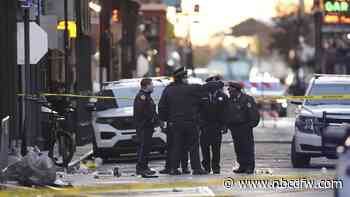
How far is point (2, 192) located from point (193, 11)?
57.0 feet

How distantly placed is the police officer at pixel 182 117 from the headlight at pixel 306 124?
2314mm

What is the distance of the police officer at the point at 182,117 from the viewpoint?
55.1 feet

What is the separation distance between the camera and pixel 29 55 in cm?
1712

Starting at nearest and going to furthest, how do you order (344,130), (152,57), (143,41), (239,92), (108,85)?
(344,130) → (239,92) → (108,85) → (143,41) → (152,57)

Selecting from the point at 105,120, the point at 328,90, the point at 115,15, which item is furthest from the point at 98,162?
the point at 115,15

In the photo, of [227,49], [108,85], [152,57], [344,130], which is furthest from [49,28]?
[227,49]

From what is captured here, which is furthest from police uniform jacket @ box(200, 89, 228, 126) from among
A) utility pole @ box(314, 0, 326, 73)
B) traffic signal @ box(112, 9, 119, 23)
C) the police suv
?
utility pole @ box(314, 0, 326, 73)

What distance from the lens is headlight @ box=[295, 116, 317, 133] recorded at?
17922 millimetres

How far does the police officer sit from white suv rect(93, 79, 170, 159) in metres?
3.83

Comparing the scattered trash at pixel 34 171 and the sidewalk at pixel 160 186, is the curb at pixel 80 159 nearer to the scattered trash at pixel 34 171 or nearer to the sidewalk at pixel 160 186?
the sidewalk at pixel 160 186

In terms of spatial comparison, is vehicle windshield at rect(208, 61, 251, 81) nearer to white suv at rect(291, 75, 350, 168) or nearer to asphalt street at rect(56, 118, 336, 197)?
asphalt street at rect(56, 118, 336, 197)

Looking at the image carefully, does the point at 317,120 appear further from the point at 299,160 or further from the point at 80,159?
the point at 80,159

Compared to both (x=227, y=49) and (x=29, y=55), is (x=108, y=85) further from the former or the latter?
(x=227, y=49)

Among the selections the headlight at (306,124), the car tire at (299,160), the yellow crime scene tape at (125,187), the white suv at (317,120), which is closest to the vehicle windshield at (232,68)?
the white suv at (317,120)
